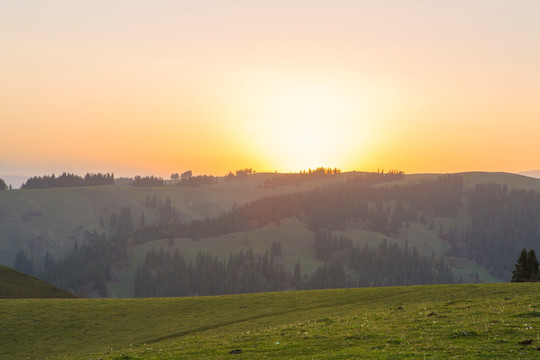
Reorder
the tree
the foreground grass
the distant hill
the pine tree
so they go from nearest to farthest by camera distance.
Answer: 1. the foreground grass
2. the pine tree
3. the tree
4. the distant hill

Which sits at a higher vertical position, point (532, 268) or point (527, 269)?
point (532, 268)

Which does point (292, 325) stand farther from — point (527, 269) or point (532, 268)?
point (532, 268)

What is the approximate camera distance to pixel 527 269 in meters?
84.6

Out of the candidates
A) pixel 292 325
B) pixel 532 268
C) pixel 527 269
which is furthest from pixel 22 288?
pixel 532 268

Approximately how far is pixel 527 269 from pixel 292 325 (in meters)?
62.4

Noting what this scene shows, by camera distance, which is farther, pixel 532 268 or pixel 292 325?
pixel 532 268

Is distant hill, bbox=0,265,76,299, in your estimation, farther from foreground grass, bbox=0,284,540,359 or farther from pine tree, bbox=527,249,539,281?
pine tree, bbox=527,249,539,281

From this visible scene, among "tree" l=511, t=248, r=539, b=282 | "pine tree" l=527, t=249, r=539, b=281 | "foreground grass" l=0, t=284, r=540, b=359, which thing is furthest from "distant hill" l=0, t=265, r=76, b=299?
"pine tree" l=527, t=249, r=539, b=281

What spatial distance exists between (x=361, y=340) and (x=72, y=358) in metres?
25.2

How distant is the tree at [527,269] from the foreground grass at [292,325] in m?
30.5

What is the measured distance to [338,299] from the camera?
6231 centimetres

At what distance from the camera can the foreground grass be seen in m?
28.3

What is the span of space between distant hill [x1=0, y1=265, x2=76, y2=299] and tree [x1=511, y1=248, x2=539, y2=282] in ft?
303

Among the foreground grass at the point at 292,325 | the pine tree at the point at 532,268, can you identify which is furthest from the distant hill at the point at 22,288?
the pine tree at the point at 532,268
